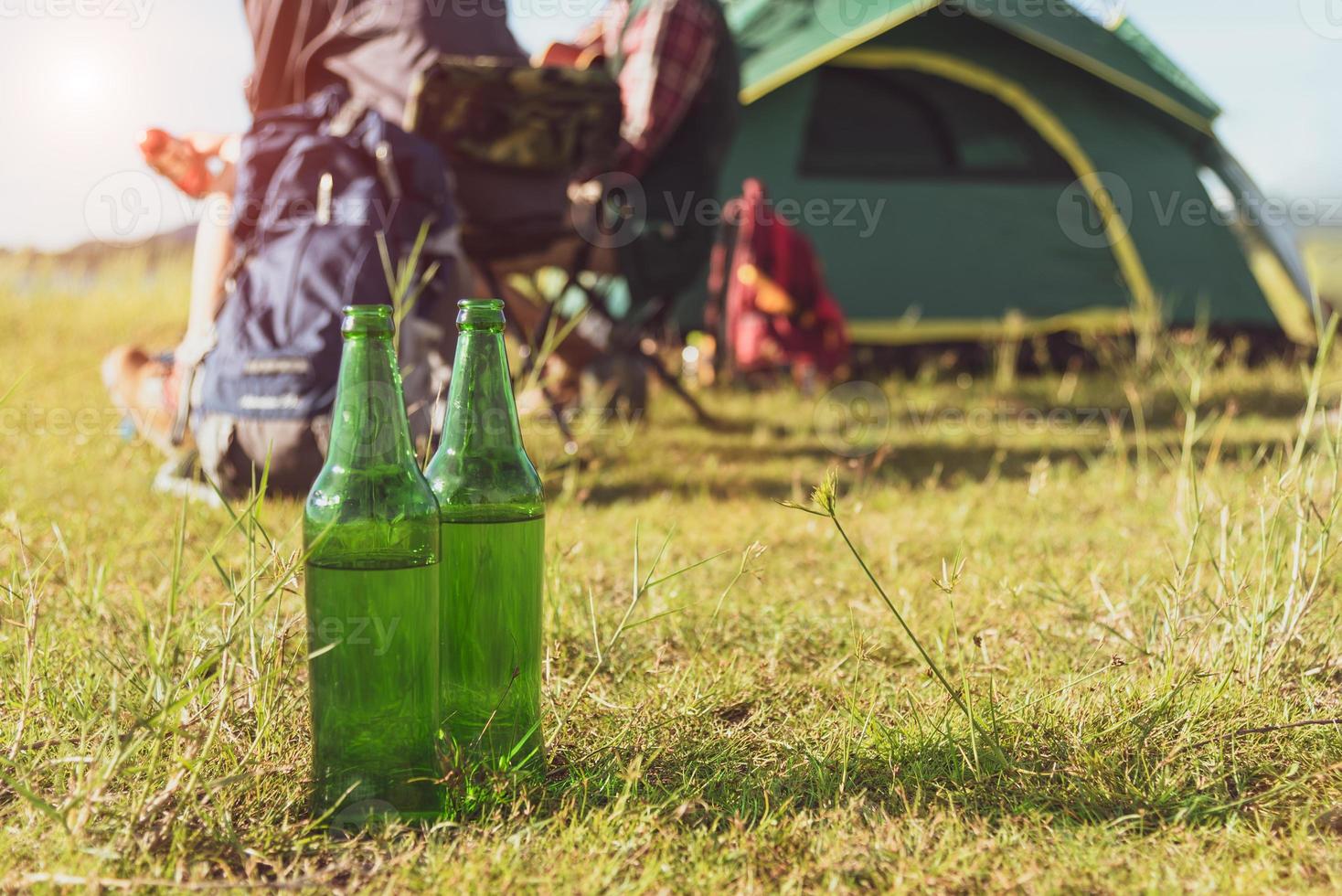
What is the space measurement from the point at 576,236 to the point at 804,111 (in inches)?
A: 91.9

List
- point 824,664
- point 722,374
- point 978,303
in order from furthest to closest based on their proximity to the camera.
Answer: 1. point 978,303
2. point 722,374
3. point 824,664

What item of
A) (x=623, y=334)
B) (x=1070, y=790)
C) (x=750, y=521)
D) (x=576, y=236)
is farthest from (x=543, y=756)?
(x=623, y=334)

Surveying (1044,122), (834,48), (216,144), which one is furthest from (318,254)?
(1044,122)

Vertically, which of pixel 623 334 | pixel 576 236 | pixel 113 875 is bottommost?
pixel 113 875

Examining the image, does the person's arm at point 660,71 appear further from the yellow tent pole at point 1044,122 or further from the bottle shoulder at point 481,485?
the bottle shoulder at point 481,485

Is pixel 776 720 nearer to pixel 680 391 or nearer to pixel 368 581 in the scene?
pixel 368 581

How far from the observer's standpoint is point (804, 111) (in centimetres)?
543

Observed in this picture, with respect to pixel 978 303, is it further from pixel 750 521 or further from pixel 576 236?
pixel 750 521

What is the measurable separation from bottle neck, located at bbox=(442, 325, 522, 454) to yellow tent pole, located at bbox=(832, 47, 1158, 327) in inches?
180

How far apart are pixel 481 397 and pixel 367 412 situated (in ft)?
0.50

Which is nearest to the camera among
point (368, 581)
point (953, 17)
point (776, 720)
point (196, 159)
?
point (368, 581)

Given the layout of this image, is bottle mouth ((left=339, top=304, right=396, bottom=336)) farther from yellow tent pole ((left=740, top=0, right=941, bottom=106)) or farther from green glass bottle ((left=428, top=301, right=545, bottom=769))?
yellow tent pole ((left=740, top=0, right=941, bottom=106))

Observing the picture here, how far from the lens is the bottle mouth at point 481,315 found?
1.27m

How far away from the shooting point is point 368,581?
1179 millimetres
